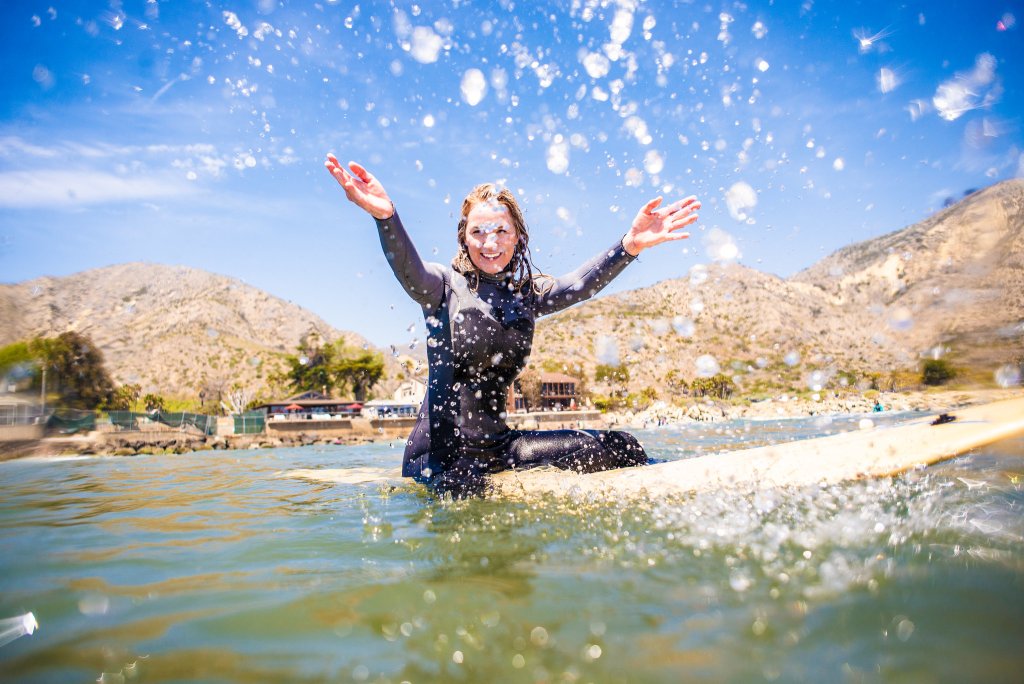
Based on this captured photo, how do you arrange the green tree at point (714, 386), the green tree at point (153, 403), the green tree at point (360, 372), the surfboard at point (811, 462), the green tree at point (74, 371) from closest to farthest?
the surfboard at point (811, 462), the green tree at point (74, 371), the green tree at point (153, 403), the green tree at point (360, 372), the green tree at point (714, 386)

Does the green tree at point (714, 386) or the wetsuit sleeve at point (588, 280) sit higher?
the wetsuit sleeve at point (588, 280)

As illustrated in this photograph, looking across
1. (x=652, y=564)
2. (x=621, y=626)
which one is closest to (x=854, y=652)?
(x=621, y=626)

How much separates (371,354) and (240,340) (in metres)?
100

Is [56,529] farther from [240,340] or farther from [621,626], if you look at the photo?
[240,340]

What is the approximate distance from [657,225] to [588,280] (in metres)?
0.78

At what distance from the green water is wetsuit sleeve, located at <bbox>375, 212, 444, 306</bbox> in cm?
170

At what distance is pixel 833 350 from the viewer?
183 feet

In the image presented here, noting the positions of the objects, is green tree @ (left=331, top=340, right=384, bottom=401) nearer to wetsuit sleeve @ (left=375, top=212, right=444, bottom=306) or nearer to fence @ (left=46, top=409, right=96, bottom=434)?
fence @ (left=46, top=409, right=96, bottom=434)

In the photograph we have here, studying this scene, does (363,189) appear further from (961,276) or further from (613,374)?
(613,374)

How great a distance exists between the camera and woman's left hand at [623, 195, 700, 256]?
432cm

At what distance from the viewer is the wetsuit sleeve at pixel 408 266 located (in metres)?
3.48

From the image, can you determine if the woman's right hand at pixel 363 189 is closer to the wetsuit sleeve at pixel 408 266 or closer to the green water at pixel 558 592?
the wetsuit sleeve at pixel 408 266

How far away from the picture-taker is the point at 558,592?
1.56 m

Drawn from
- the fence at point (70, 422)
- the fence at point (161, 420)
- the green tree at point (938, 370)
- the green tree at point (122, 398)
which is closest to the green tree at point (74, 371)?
the green tree at point (122, 398)
